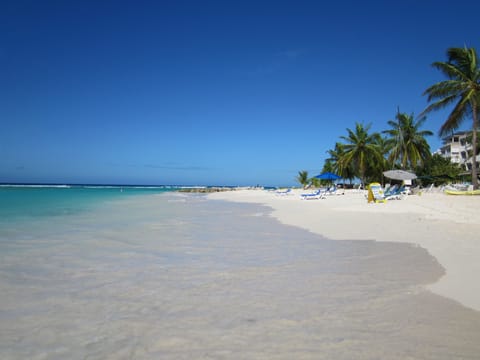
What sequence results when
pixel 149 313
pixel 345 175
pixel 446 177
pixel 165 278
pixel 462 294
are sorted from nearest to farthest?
pixel 149 313, pixel 462 294, pixel 165 278, pixel 446 177, pixel 345 175

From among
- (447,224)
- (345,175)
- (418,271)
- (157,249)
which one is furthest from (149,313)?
(345,175)

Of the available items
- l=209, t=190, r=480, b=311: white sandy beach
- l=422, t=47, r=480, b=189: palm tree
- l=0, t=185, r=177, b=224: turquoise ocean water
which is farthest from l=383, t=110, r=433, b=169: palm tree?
l=0, t=185, r=177, b=224: turquoise ocean water

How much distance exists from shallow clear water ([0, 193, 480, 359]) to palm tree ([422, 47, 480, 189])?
20.0 m

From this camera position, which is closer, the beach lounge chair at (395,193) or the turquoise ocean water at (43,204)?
the turquoise ocean water at (43,204)

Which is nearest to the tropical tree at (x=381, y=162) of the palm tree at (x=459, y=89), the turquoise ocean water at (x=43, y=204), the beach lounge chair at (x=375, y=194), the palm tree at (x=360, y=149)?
the palm tree at (x=360, y=149)

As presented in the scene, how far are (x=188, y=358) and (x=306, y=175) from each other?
174 ft

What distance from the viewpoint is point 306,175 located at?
53.8 meters

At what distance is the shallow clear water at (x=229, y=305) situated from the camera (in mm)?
2461

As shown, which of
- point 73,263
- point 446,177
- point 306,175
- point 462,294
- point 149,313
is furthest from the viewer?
point 306,175

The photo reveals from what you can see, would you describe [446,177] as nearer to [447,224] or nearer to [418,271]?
[447,224]

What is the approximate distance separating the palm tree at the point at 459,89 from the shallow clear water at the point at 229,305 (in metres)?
20.0

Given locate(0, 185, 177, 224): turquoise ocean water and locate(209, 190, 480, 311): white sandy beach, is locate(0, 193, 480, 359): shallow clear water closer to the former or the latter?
locate(209, 190, 480, 311): white sandy beach

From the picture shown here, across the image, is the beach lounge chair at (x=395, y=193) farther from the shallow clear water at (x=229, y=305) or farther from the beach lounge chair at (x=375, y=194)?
the shallow clear water at (x=229, y=305)

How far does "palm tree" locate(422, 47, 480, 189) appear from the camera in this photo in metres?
20.8
